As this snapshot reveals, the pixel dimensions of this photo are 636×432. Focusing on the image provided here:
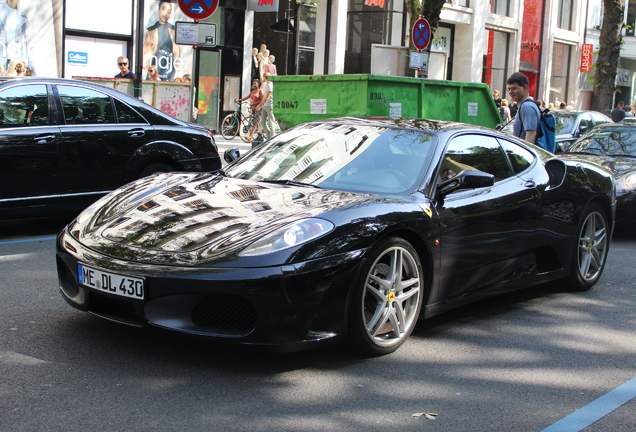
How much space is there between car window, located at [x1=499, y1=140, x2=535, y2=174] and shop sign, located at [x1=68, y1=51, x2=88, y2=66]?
1624cm

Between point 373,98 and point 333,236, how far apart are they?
8.95 metres

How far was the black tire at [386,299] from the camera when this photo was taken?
4.30 m

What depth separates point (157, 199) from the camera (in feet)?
15.9

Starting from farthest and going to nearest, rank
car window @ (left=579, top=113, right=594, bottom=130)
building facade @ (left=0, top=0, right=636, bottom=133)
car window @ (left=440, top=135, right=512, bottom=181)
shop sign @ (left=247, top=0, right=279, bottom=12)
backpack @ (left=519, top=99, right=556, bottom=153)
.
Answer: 1. shop sign @ (left=247, top=0, right=279, bottom=12)
2. building facade @ (left=0, top=0, right=636, bottom=133)
3. car window @ (left=579, top=113, right=594, bottom=130)
4. backpack @ (left=519, top=99, right=556, bottom=153)
5. car window @ (left=440, top=135, right=512, bottom=181)

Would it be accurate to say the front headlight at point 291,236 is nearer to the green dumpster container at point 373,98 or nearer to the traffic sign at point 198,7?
the traffic sign at point 198,7

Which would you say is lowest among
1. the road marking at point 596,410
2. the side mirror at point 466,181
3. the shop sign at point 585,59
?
the road marking at point 596,410

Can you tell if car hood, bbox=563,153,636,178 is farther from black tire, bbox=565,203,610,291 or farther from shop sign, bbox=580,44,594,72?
shop sign, bbox=580,44,594,72

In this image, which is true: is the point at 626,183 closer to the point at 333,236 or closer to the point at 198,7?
the point at 333,236

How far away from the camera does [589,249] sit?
656cm

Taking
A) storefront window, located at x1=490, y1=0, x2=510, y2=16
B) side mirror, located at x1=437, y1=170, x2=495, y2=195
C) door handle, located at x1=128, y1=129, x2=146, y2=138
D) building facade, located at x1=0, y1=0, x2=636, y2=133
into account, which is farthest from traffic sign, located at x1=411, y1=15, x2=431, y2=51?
storefront window, located at x1=490, y1=0, x2=510, y2=16

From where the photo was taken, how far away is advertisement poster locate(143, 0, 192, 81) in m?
21.9

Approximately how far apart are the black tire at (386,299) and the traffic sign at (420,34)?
37.3 feet

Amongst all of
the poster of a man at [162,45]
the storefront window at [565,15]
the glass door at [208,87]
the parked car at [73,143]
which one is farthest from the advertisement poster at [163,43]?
the storefront window at [565,15]

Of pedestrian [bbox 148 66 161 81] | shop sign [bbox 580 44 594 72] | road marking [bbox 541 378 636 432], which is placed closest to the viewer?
road marking [bbox 541 378 636 432]
